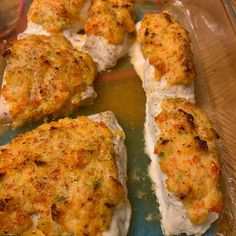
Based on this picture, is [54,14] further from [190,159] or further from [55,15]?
[190,159]

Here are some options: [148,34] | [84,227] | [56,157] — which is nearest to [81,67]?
[148,34]

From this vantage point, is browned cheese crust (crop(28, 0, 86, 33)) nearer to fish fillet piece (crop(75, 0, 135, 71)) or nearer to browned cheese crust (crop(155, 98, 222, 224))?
fish fillet piece (crop(75, 0, 135, 71))

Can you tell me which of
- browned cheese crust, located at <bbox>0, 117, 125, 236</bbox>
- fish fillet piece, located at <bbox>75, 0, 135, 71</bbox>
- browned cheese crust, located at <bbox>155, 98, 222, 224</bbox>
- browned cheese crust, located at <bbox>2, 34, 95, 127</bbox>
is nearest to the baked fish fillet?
browned cheese crust, located at <bbox>155, 98, 222, 224</bbox>

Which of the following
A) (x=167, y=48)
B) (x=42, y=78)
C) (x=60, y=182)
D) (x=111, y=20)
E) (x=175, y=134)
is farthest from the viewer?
(x=111, y=20)

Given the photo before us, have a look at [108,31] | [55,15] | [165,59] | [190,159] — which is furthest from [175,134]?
[55,15]

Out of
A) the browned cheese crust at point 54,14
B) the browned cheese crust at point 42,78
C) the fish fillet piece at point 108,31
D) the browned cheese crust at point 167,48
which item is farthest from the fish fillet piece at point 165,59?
the browned cheese crust at point 54,14

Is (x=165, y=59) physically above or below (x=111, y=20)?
below

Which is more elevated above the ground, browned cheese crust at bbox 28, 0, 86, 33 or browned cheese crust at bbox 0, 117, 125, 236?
browned cheese crust at bbox 28, 0, 86, 33
